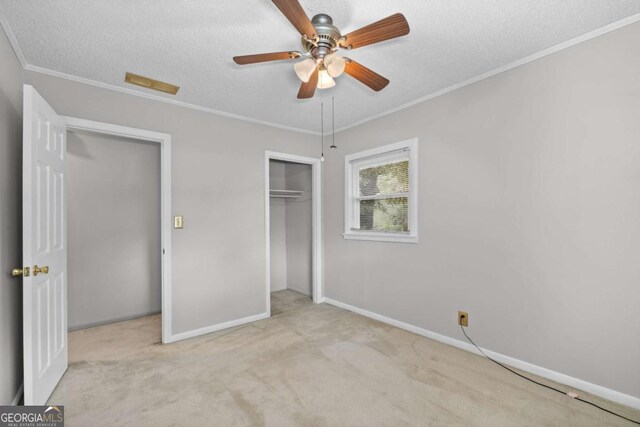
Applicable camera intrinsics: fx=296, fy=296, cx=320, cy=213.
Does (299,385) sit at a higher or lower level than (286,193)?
lower

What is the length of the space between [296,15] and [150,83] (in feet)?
6.32

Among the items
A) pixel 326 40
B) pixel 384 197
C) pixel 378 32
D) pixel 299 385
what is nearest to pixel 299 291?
pixel 384 197

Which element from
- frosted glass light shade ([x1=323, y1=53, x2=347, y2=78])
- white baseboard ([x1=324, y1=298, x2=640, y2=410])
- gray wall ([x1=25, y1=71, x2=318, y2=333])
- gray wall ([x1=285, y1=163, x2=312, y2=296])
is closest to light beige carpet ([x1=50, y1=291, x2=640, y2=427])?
white baseboard ([x1=324, y1=298, x2=640, y2=410])

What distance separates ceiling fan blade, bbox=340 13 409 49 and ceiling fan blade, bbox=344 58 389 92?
158 mm

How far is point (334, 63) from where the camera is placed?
1.66 m

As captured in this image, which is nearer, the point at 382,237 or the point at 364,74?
the point at 364,74

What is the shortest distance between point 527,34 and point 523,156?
2.85ft

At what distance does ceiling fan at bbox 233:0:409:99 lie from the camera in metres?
1.42

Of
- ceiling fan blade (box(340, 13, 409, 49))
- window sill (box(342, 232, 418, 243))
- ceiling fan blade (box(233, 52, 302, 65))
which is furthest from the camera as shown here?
window sill (box(342, 232, 418, 243))

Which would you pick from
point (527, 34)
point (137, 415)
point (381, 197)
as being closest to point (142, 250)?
point (137, 415)

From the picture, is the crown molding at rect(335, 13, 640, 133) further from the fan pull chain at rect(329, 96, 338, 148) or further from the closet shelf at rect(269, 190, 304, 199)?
the closet shelf at rect(269, 190, 304, 199)

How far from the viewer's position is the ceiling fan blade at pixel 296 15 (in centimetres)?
133

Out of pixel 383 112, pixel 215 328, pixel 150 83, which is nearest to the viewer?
pixel 150 83

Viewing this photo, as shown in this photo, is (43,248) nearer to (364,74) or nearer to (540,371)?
(364,74)
